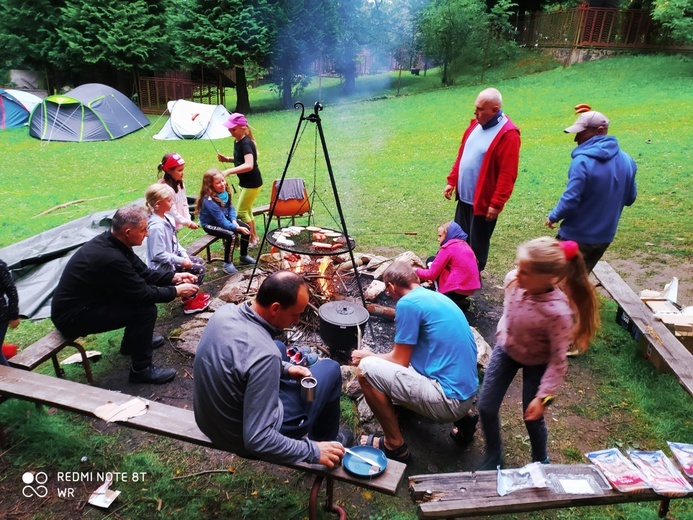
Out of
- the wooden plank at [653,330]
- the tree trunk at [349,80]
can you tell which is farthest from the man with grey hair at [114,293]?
the tree trunk at [349,80]

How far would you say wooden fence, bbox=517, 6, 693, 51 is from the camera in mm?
20156

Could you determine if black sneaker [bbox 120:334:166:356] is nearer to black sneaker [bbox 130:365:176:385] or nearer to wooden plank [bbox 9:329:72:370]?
black sneaker [bbox 130:365:176:385]

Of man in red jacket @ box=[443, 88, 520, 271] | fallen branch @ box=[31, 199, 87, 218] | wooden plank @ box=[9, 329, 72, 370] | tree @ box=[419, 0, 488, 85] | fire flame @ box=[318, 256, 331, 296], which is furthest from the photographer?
tree @ box=[419, 0, 488, 85]

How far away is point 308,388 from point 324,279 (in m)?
2.32

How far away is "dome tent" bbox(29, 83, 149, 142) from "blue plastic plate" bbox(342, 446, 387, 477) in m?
16.5

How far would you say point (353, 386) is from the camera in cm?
373

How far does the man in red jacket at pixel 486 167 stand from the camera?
181 inches

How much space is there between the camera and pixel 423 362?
9.75ft

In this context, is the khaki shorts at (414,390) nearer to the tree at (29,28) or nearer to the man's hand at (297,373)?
the man's hand at (297,373)

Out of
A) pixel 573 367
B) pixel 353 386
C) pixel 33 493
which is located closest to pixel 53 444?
pixel 33 493

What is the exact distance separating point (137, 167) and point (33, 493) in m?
10.5

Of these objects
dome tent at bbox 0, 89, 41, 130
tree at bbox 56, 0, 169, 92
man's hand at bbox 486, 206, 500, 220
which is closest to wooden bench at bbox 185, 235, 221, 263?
man's hand at bbox 486, 206, 500, 220

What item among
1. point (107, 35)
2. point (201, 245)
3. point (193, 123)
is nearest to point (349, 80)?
point (193, 123)

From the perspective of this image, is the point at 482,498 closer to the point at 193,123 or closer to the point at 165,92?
the point at 193,123
